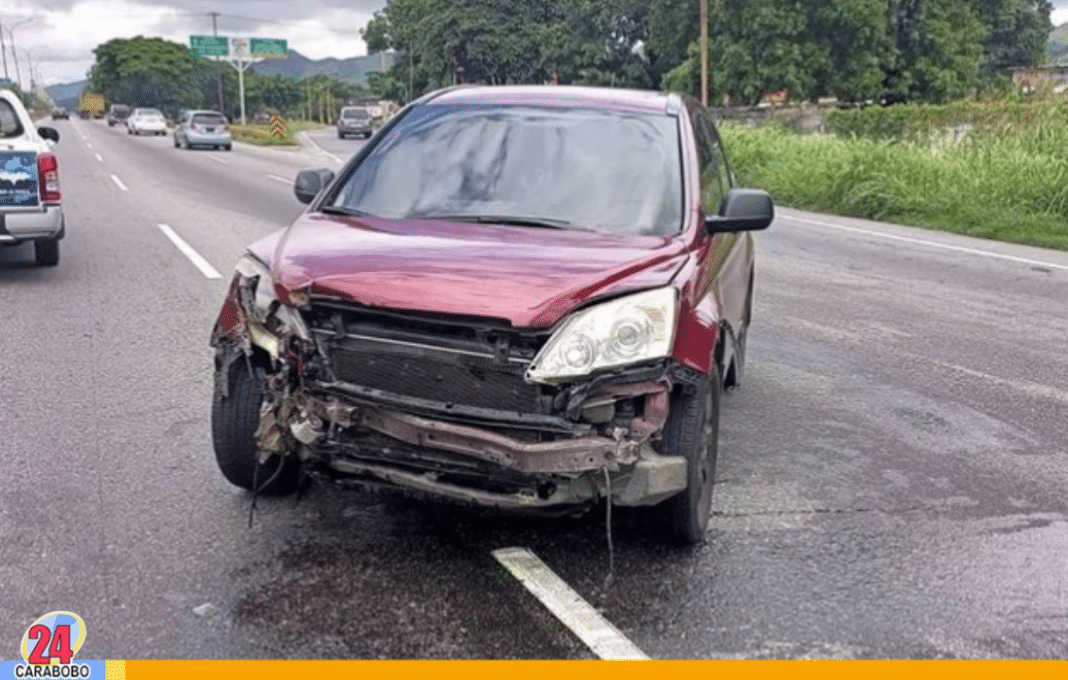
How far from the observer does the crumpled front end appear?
11.9 ft

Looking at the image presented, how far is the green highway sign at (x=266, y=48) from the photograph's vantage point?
3477 inches

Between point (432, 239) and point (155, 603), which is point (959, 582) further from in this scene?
point (155, 603)

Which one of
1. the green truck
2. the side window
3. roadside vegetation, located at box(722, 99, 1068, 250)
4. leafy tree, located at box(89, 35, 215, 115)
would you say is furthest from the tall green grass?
leafy tree, located at box(89, 35, 215, 115)

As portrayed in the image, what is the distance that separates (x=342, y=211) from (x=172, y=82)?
5192 inches

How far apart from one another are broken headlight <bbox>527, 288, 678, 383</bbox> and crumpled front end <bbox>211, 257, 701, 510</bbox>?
0.04 m

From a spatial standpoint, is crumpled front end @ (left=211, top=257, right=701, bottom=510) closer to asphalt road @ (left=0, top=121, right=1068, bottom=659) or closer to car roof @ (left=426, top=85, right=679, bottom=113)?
asphalt road @ (left=0, top=121, right=1068, bottom=659)

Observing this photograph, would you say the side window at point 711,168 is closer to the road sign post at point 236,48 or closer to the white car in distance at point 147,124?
the white car in distance at point 147,124

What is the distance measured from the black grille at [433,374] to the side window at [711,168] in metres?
1.57

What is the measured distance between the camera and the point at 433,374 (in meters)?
3.71

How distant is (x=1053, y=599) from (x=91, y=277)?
9014mm

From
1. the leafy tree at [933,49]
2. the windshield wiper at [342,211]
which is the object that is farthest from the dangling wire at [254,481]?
the leafy tree at [933,49]

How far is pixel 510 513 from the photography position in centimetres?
388

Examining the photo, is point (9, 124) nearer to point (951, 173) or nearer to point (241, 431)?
point (241, 431)

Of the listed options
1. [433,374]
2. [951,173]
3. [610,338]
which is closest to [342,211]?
[433,374]
